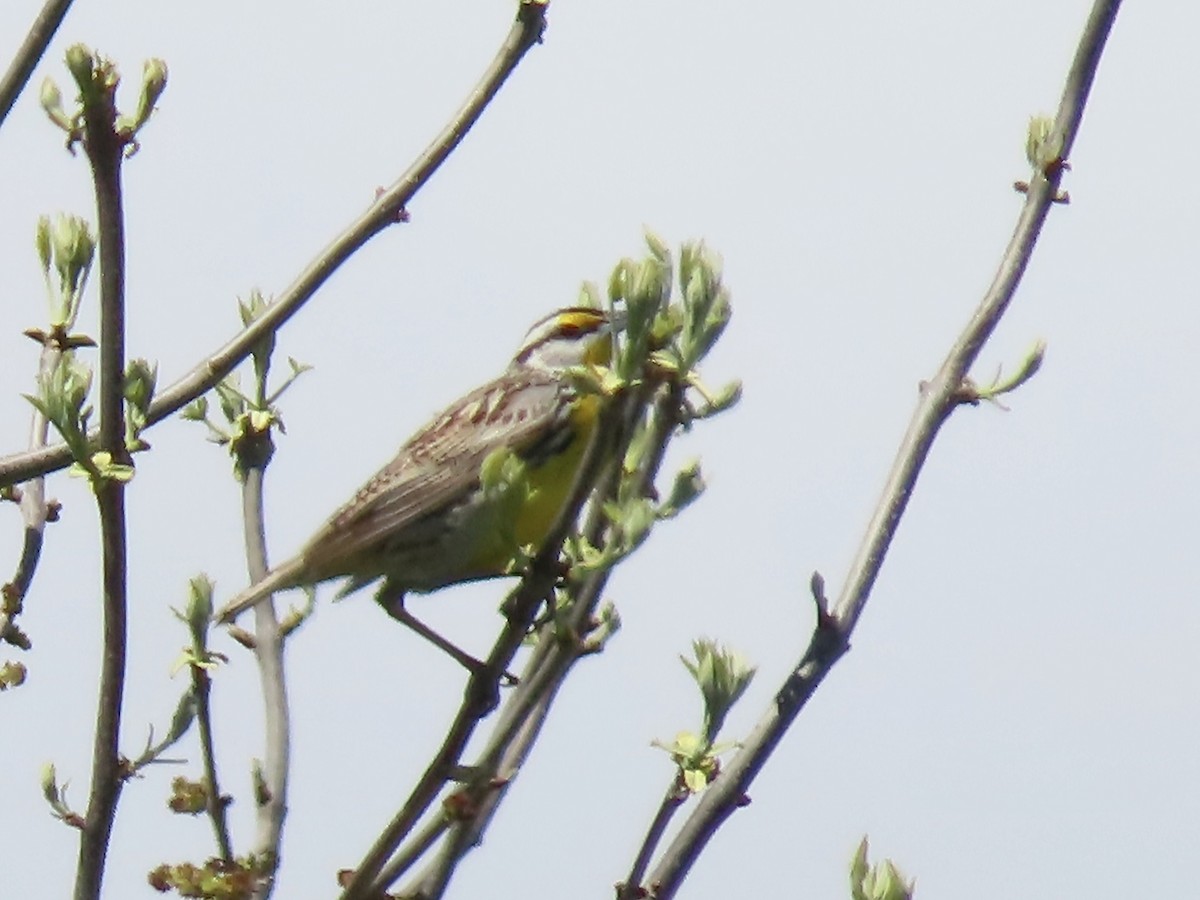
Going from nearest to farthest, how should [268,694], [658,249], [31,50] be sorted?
[658,249]
[31,50]
[268,694]

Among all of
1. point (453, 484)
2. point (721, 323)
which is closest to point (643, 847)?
point (721, 323)

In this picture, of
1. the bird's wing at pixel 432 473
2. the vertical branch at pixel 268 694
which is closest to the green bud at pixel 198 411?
the vertical branch at pixel 268 694

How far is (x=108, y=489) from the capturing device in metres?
2.86

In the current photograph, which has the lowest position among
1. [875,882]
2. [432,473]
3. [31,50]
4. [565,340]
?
[875,882]

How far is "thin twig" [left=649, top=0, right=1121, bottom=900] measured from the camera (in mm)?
2740

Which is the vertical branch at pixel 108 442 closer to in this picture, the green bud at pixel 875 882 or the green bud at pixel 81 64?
the green bud at pixel 81 64

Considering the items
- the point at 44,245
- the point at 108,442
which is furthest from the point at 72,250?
the point at 108,442

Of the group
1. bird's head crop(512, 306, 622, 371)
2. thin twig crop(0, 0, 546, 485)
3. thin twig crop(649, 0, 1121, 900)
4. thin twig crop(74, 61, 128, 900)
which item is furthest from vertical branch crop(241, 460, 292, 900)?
bird's head crop(512, 306, 622, 371)

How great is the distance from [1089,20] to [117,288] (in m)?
1.54

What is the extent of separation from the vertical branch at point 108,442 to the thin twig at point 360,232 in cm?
58

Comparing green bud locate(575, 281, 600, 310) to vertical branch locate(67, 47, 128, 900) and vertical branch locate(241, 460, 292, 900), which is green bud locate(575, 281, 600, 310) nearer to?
vertical branch locate(241, 460, 292, 900)

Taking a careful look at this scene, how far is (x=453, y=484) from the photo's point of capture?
5.55m

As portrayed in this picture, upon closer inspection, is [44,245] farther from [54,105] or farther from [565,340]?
[565,340]

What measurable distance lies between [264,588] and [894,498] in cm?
154
